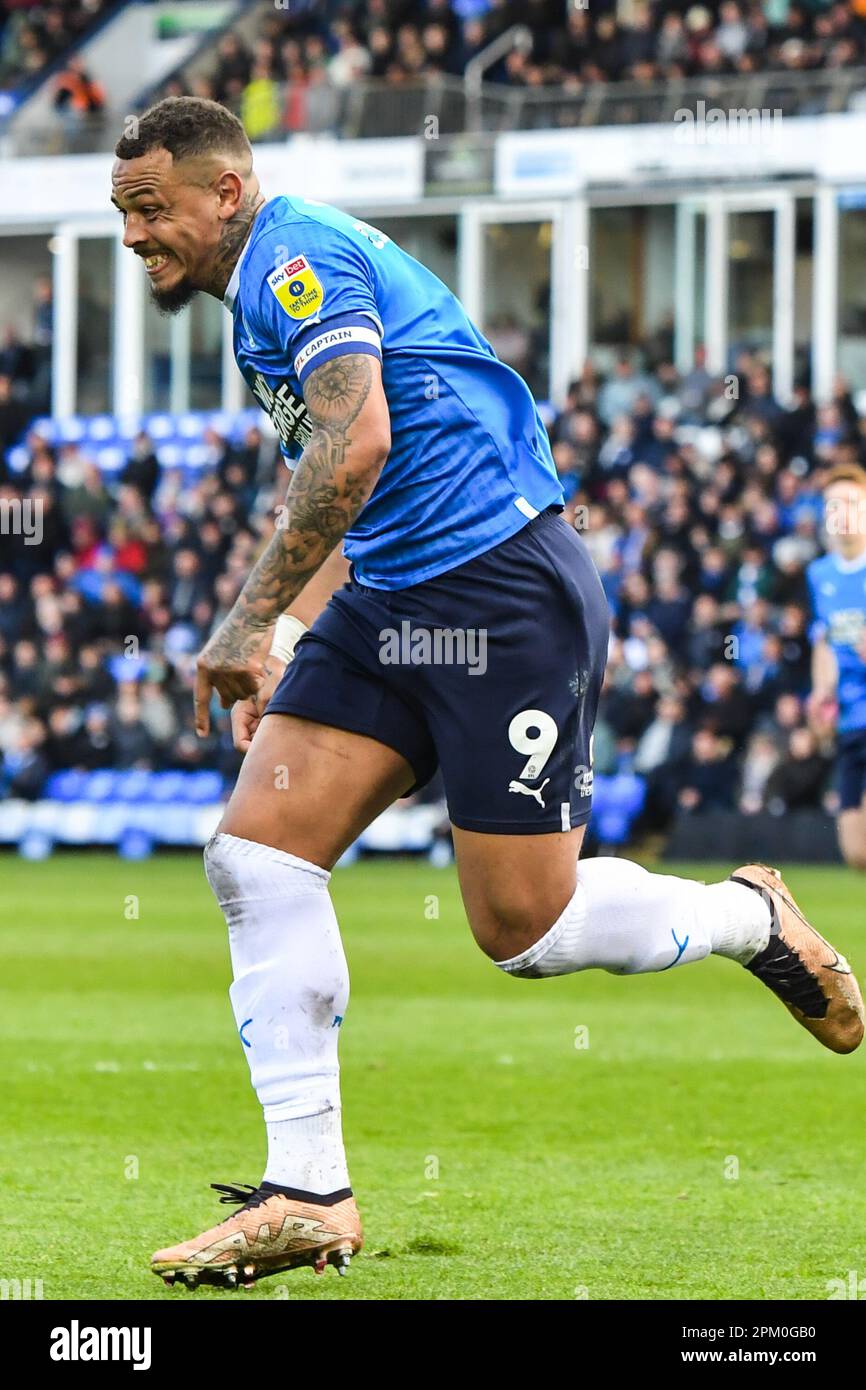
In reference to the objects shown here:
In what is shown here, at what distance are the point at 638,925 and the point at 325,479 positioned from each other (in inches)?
51.1

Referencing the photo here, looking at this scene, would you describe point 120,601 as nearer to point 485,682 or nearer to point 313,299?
point 485,682

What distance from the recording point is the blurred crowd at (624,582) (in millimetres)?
20766

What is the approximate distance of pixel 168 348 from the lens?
3347 cm

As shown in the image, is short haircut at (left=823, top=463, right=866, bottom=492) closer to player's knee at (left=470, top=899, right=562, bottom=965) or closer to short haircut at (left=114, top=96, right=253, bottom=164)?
player's knee at (left=470, top=899, right=562, bottom=965)

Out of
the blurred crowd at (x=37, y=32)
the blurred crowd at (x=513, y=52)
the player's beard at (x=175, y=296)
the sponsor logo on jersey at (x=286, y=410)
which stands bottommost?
the sponsor logo on jersey at (x=286, y=410)

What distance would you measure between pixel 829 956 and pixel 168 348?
94.1 feet

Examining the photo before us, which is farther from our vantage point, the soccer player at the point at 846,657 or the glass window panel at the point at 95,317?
the glass window panel at the point at 95,317

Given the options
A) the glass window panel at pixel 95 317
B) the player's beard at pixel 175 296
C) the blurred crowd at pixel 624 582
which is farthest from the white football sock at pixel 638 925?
the glass window panel at pixel 95 317

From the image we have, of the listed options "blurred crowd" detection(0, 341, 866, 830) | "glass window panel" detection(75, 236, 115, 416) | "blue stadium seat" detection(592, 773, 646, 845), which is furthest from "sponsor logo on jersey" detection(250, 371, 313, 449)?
"glass window panel" detection(75, 236, 115, 416)

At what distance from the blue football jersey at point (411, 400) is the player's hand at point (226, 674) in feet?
1.45

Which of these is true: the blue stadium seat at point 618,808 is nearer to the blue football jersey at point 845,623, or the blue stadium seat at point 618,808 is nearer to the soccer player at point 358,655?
the blue football jersey at point 845,623

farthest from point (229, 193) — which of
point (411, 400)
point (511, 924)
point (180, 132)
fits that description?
point (511, 924)
